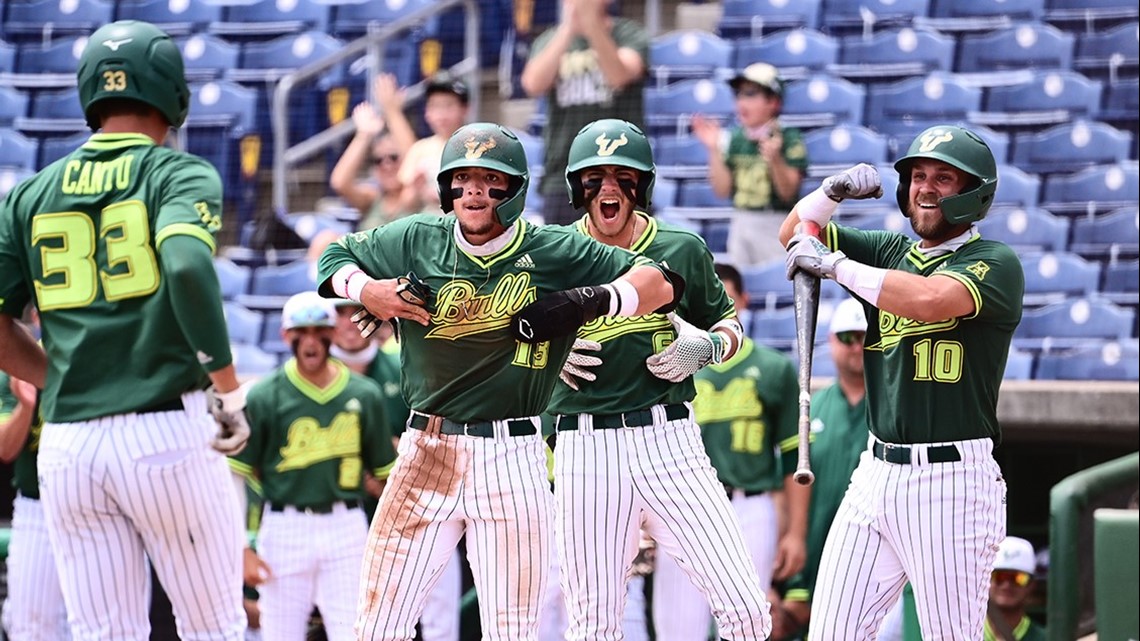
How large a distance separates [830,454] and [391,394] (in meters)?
1.86

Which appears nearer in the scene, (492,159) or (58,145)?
(492,159)

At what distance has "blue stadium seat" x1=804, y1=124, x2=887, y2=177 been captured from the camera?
8.82m

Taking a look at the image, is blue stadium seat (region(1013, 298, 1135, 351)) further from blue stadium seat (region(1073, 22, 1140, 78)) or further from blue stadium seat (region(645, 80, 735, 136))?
blue stadium seat (region(645, 80, 735, 136))

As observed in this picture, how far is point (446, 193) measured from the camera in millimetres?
4465

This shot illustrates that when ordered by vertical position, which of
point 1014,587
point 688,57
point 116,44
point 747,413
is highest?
point 116,44

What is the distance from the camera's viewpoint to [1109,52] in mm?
9016

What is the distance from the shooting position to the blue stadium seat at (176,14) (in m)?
11.1

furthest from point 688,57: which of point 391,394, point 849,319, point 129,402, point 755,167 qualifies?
point 129,402

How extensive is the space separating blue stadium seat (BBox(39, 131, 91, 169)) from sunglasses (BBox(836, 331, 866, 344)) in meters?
5.69

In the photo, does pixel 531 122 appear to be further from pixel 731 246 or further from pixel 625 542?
pixel 625 542

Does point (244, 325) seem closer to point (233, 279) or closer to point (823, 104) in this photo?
point (233, 279)

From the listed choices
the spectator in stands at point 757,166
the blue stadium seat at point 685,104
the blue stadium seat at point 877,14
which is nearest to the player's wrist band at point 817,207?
the spectator in stands at point 757,166

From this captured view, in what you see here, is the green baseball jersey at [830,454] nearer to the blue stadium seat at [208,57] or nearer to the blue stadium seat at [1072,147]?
the blue stadium seat at [1072,147]

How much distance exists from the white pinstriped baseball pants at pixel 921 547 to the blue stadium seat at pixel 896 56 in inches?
198
